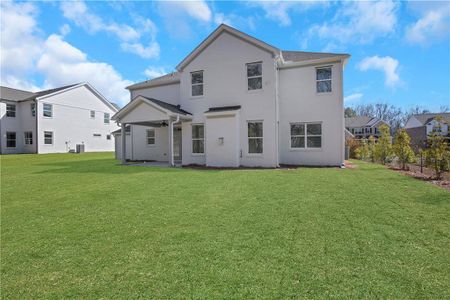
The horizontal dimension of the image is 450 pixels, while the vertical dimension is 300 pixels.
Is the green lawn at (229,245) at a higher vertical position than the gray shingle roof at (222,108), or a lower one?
lower

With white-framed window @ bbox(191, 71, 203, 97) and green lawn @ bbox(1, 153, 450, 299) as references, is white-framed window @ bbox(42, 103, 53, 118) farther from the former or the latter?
green lawn @ bbox(1, 153, 450, 299)

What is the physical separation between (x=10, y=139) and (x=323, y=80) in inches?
1355

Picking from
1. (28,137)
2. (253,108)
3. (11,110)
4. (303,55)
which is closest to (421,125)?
(303,55)

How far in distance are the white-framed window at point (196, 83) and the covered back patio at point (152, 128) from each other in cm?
146

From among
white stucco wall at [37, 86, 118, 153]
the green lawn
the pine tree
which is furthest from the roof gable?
white stucco wall at [37, 86, 118, 153]

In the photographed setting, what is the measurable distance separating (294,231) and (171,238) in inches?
83.3

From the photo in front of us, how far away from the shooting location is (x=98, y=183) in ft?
29.5

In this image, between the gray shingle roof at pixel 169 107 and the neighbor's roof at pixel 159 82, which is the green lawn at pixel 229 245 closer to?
the gray shingle roof at pixel 169 107

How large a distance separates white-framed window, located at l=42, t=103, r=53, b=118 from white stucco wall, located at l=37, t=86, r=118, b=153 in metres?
0.33

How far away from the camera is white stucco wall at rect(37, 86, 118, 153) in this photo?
2903cm

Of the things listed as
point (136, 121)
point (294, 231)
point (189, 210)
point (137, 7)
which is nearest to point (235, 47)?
point (137, 7)

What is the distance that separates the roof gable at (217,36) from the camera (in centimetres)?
1397

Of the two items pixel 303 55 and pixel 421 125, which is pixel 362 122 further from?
pixel 303 55

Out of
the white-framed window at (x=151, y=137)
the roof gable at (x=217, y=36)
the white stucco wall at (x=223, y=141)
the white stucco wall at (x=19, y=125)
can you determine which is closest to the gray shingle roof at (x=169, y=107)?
the white stucco wall at (x=223, y=141)
